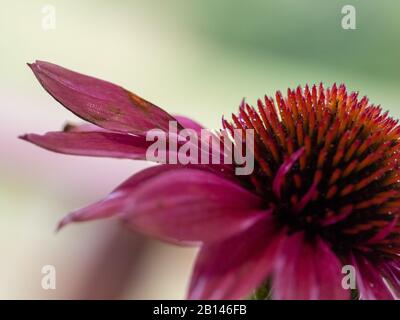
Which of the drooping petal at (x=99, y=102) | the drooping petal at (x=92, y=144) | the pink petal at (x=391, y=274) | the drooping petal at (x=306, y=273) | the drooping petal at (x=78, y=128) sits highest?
the drooping petal at (x=99, y=102)

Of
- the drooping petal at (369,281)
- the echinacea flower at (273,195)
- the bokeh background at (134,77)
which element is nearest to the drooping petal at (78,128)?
the echinacea flower at (273,195)

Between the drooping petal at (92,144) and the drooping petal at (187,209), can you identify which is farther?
the drooping petal at (92,144)

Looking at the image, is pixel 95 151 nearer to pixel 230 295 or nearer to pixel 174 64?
pixel 230 295

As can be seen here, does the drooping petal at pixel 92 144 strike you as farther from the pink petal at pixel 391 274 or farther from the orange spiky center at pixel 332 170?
the pink petal at pixel 391 274

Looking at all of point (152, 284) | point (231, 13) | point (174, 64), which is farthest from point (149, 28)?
point (152, 284)

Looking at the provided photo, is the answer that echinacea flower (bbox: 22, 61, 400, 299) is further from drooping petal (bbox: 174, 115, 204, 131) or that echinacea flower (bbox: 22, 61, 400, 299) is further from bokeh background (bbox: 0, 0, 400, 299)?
bokeh background (bbox: 0, 0, 400, 299)

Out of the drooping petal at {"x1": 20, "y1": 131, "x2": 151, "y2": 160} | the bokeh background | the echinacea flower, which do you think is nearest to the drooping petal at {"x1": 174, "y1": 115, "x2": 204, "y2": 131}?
the echinacea flower
